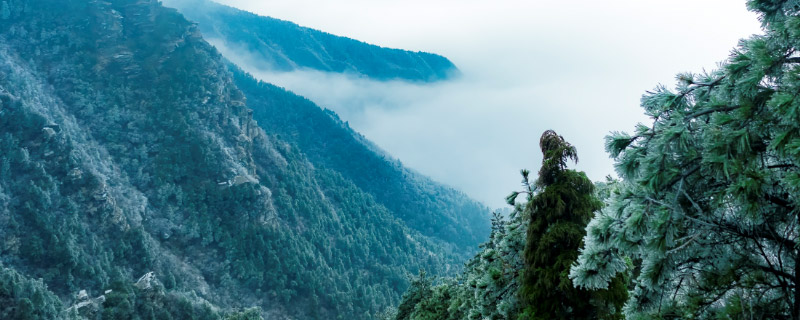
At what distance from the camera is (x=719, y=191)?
3.58 metres

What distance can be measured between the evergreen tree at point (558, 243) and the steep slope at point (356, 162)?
16022cm

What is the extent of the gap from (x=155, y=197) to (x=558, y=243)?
98330mm

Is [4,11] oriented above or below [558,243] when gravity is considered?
above

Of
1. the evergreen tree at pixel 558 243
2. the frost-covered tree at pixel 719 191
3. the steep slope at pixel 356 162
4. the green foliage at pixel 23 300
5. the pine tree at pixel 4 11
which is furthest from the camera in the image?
the steep slope at pixel 356 162

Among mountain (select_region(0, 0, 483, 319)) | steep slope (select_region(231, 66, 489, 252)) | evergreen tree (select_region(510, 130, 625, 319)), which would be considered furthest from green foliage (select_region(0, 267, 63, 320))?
steep slope (select_region(231, 66, 489, 252))

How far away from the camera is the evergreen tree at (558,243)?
824cm

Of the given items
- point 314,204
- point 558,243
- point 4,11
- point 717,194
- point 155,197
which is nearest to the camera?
point 717,194

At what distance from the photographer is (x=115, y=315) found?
5275 cm

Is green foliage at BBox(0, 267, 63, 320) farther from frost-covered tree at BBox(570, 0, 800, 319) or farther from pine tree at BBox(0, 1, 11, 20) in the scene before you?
pine tree at BBox(0, 1, 11, 20)

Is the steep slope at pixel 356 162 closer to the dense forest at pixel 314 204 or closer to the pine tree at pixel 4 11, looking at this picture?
the dense forest at pixel 314 204

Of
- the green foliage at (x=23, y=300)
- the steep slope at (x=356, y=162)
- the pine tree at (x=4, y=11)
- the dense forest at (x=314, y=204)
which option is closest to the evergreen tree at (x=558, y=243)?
the dense forest at (x=314, y=204)

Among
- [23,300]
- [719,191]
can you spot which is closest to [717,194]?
[719,191]

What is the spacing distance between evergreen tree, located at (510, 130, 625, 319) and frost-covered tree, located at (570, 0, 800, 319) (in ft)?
13.0

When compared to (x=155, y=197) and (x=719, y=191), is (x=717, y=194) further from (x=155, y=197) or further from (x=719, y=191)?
(x=155, y=197)
